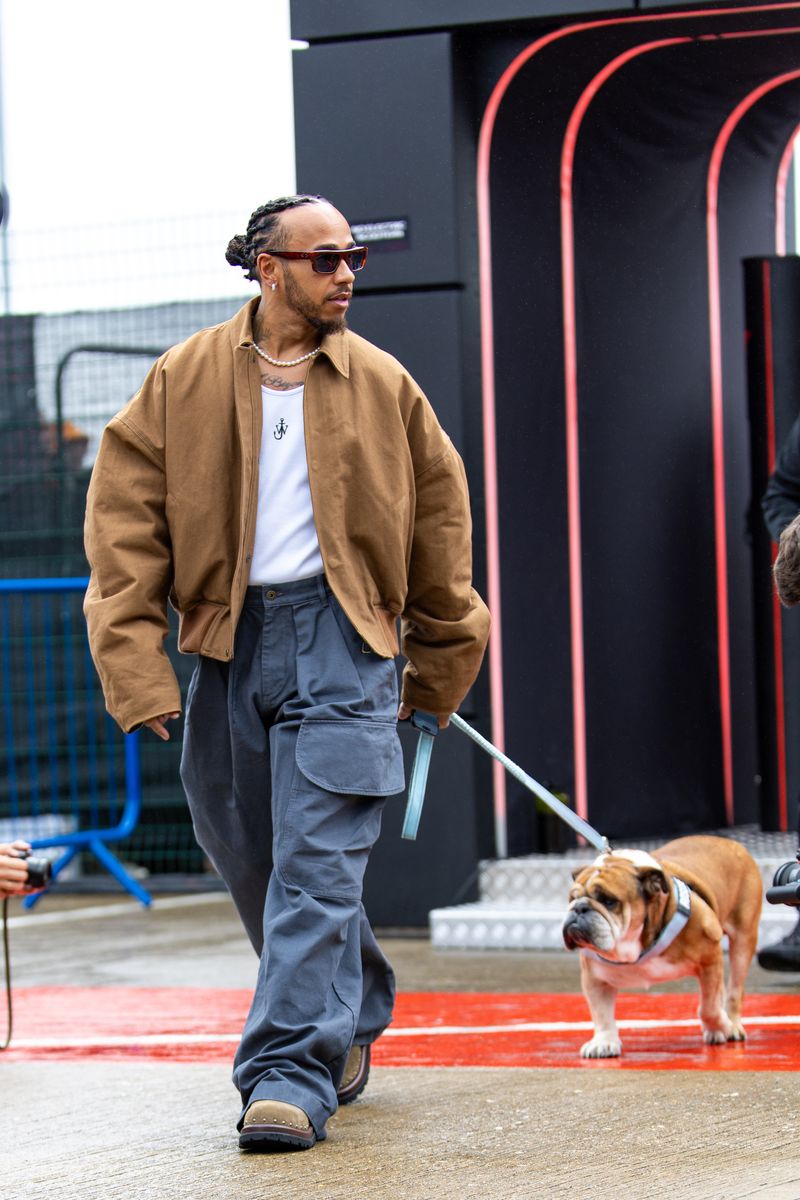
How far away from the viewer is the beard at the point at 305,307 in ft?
12.9

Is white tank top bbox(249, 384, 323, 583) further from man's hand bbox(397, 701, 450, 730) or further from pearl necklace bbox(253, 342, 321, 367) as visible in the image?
man's hand bbox(397, 701, 450, 730)

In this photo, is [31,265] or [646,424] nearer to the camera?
[646,424]

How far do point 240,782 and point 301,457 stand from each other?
66 centimetres

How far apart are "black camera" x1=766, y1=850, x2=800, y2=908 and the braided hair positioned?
5.28 ft

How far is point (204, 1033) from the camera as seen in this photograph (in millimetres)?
5160

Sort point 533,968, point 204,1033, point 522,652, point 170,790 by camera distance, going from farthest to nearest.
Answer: point 170,790
point 522,652
point 533,968
point 204,1033

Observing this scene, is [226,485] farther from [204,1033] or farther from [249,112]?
[249,112]

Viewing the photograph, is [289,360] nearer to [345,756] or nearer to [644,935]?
[345,756]

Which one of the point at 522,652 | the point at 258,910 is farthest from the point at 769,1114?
the point at 522,652

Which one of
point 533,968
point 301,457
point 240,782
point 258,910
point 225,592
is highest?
point 301,457

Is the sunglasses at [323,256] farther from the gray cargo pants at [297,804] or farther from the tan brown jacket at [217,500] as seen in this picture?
the gray cargo pants at [297,804]

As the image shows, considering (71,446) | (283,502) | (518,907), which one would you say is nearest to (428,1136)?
(283,502)

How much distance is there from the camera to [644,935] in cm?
451

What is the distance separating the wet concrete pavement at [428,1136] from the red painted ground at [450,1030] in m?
0.14
